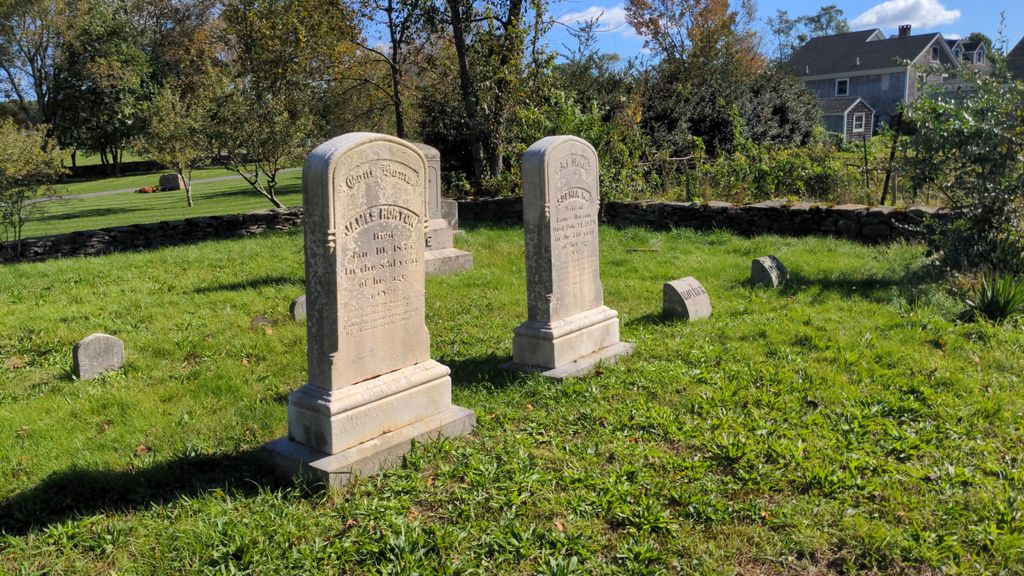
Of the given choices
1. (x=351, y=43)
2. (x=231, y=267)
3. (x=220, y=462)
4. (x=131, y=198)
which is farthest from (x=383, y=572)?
(x=131, y=198)

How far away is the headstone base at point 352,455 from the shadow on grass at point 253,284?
5.43 metres

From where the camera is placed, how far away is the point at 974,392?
5305 millimetres

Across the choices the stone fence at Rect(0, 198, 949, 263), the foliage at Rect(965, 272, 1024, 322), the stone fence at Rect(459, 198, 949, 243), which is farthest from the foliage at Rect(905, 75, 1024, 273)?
the stone fence at Rect(0, 198, 949, 263)

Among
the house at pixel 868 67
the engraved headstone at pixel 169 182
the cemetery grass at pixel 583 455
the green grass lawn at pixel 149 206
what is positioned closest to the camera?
the cemetery grass at pixel 583 455

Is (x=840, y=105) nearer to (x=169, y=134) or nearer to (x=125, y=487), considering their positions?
(x=169, y=134)

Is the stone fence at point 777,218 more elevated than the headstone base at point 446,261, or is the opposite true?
the stone fence at point 777,218

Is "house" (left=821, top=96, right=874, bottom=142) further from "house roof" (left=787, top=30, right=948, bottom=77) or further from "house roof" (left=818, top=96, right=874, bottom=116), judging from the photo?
"house roof" (left=787, top=30, right=948, bottom=77)

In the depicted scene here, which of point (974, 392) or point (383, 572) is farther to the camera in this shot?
point (974, 392)

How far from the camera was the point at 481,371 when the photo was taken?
20.5ft

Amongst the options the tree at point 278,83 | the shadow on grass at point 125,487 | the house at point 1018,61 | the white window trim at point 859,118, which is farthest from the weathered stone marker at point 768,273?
the house at point 1018,61

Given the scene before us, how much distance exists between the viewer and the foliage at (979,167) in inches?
314

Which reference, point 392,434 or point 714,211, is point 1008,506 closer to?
point 392,434

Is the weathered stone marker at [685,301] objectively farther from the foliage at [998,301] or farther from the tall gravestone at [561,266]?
the foliage at [998,301]

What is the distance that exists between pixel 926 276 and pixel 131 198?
27.0 metres
